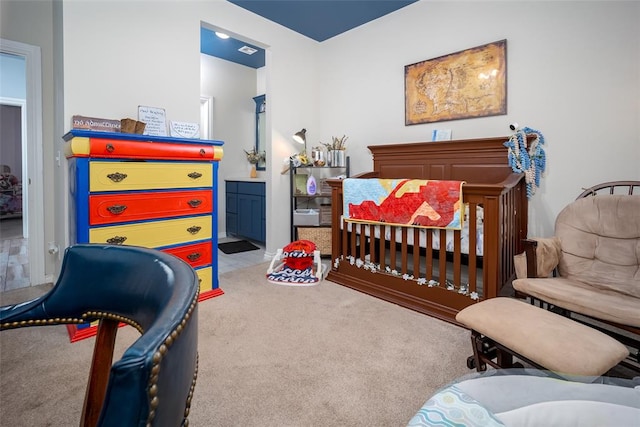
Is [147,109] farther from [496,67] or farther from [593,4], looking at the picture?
[593,4]

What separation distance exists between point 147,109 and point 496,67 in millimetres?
2946

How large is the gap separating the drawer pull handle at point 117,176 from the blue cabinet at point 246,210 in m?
2.14

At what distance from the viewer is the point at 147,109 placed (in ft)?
9.09

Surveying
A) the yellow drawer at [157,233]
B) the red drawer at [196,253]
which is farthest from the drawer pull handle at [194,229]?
the red drawer at [196,253]

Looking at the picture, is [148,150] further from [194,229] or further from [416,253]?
[416,253]

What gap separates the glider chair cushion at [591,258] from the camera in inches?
65.4

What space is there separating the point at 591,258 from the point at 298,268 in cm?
222

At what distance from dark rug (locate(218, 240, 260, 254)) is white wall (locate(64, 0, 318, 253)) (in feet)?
1.97

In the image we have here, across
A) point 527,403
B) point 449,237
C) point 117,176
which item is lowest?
point 527,403

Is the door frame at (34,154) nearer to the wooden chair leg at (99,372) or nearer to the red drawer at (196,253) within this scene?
the red drawer at (196,253)

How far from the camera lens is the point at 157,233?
2.40 m

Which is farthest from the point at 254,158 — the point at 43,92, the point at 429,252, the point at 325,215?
the point at 429,252

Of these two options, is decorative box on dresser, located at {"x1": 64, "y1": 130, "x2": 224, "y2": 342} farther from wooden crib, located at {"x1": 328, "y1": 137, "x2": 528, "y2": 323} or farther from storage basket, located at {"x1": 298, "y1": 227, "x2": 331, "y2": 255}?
storage basket, located at {"x1": 298, "y1": 227, "x2": 331, "y2": 255}

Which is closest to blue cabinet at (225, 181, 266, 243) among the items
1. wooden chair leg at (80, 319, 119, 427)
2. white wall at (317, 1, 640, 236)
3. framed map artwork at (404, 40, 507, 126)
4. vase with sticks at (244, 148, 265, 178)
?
vase with sticks at (244, 148, 265, 178)
